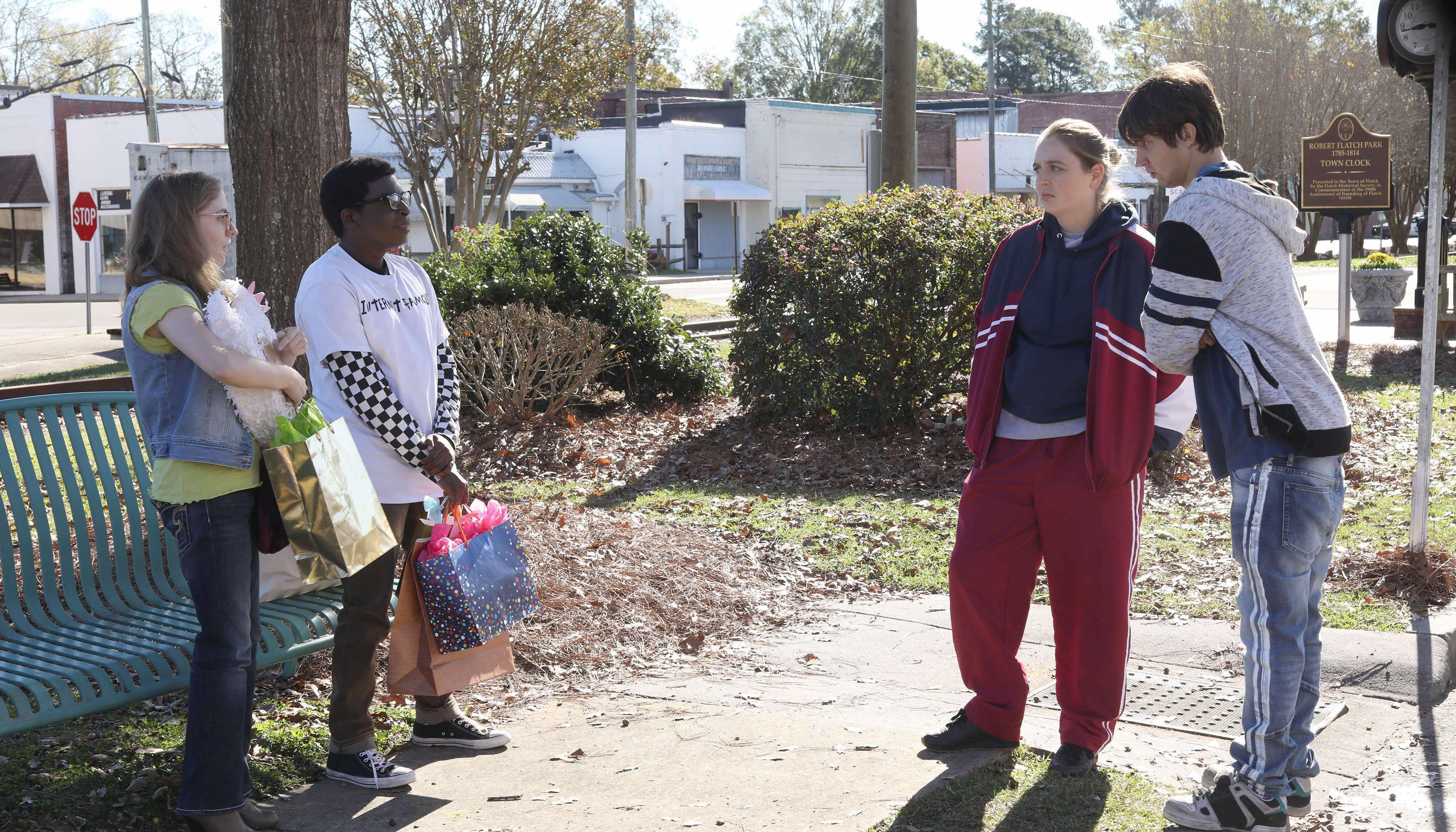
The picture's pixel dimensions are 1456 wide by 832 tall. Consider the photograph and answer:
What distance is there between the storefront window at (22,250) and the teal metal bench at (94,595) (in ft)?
136

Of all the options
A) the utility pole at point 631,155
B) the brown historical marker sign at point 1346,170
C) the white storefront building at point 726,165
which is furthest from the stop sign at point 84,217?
the white storefront building at point 726,165

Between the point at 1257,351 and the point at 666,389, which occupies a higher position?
the point at 1257,351

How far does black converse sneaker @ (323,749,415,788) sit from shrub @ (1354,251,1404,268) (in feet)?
70.9

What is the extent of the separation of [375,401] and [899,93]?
8913 mm

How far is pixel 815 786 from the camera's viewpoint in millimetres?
3992

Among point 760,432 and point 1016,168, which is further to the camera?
point 1016,168

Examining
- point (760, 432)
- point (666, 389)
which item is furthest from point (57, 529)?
point (666, 389)

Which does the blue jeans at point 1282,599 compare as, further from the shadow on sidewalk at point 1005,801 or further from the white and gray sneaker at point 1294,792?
the shadow on sidewalk at point 1005,801

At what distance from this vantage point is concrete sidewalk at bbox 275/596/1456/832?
386cm

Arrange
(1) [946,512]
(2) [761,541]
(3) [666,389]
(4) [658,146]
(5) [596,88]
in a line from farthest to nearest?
(4) [658,146], (5) [596,88], (3) [666,389], (1) [946,512], (2) [761,541]

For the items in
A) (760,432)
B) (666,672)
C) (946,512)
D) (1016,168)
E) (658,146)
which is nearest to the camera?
(666,672)

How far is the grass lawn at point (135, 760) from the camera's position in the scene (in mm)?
3742

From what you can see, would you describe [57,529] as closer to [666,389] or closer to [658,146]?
[666,389]

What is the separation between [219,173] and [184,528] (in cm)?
1382
